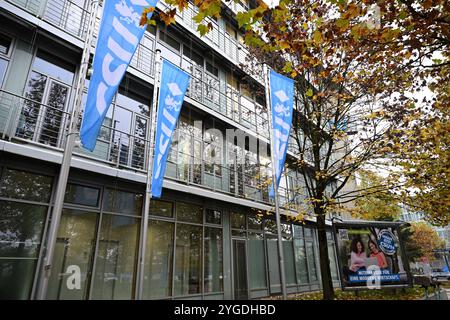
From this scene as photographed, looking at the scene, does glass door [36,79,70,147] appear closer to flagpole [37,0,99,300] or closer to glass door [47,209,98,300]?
glass door [47,209,98,300]

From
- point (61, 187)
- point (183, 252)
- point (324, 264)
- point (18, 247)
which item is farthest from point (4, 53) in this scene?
point (324, 264)

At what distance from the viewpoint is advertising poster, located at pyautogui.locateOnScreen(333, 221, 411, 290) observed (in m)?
11.7

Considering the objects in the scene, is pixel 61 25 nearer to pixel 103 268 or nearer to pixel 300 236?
pixel 103 268

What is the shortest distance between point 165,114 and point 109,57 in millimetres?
2724

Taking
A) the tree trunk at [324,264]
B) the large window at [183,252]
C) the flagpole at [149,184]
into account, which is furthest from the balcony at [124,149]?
the tree trunk at [324,264]

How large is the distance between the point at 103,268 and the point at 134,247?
3.95 ft

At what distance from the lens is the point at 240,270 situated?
13273 millimetres

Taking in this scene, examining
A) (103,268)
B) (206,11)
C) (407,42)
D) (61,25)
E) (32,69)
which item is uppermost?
(61,25)

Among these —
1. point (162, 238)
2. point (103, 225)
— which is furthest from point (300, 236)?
point (103, 225)

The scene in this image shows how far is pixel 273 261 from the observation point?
50.0 feet

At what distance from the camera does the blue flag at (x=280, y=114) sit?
8.85 m

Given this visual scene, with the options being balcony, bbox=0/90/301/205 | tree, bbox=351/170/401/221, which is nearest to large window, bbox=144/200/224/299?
balcony, bbox=0/90/301/205

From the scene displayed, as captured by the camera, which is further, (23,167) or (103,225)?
(103,225)

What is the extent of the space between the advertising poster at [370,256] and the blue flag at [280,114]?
17.5ft
